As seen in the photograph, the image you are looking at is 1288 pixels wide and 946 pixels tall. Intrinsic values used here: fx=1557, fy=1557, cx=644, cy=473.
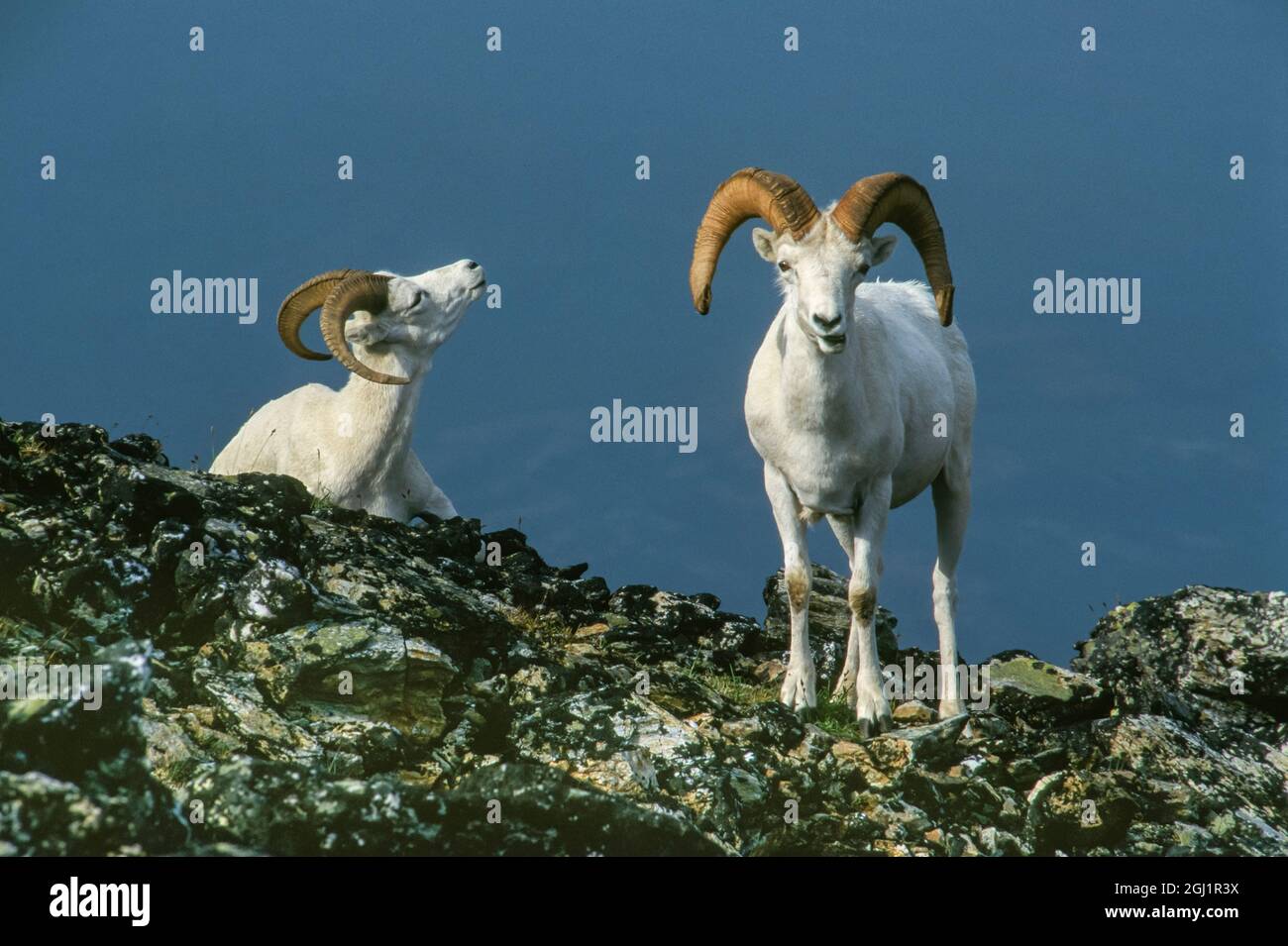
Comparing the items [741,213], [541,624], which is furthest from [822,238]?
[541,624]

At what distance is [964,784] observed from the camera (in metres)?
11.7

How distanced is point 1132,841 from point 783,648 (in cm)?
392

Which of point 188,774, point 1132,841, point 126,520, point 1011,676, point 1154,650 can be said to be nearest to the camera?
point 188,774

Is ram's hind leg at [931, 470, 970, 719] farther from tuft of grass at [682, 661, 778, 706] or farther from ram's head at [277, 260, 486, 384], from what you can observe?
ram's head at [277, 260, 486, 384]

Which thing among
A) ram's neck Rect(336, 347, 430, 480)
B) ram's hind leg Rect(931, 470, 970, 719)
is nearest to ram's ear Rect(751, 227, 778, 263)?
ram's hind leg Rect(931, 470, 970, 719)

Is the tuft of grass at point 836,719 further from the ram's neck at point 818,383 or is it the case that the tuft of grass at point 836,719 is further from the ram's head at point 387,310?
the ram's head at point 387,310

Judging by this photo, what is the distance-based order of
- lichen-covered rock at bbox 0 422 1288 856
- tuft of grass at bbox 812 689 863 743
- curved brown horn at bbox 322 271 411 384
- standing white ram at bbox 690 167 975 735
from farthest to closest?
curved brown horn at bbox 322 271 411 384
tuft of grass at bbox 812 689 863 743
standing white ram at bbox 690 167 975 735
lichen-covered rock at bbox 0 422 1288 856

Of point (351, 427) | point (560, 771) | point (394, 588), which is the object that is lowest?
point (560, 771)

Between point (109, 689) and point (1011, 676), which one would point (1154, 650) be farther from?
point (109, 689)

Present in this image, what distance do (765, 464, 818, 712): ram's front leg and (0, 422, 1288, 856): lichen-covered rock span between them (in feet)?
0.91

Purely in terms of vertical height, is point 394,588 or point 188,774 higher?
point 394,588

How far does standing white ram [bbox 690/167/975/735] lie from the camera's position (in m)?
11.6

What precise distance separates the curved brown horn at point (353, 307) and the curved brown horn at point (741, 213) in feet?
13.4
